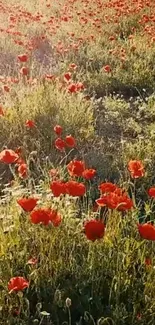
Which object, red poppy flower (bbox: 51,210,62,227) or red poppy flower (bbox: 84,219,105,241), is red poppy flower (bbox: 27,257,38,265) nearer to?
red poppy flower (bbox: 51,210,62,227)

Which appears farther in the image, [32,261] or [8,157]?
[8,157]

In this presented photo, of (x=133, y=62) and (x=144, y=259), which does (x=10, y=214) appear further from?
(x=133, y=62)

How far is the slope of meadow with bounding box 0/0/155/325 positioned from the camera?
2.29 m

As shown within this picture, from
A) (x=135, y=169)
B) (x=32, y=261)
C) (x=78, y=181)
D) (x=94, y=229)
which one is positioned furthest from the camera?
(x=78, y=181)

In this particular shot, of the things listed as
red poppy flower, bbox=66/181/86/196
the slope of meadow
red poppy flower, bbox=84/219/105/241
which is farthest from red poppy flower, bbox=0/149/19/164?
red poppy flower, bbox=84/219/105/241

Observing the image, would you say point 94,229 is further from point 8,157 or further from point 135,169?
point 8,157

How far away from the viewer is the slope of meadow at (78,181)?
229 cm

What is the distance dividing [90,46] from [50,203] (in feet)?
16.3

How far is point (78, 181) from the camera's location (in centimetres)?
342

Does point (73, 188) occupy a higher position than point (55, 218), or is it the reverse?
point (73, 188)

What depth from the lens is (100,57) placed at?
7.07 metres

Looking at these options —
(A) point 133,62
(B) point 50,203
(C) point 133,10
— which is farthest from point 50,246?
(C) point 133,10

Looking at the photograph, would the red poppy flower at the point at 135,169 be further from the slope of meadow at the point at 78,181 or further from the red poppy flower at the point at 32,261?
the red poppy flower at the point at 32,261

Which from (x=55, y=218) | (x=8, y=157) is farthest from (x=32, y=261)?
(x=8, y=157)
